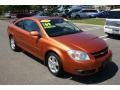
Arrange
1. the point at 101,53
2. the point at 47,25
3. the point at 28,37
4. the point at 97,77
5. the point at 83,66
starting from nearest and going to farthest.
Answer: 1. the point at 83,66
2. the point at 101,53
3. the point at 97,77
4. the point at 47,25
5. the point at 28,37

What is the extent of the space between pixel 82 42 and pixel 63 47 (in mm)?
580

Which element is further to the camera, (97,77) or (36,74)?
(36,74)

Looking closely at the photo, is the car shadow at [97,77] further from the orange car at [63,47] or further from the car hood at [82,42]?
the car hood at [82,42]

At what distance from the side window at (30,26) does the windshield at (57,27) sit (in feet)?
0.88

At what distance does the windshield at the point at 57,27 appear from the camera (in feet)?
21.2

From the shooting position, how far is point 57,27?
6.70 m

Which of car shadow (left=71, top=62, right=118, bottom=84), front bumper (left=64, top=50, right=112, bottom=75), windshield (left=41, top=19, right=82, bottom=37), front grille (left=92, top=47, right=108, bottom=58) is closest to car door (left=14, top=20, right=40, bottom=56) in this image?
windshield (left=41, top=19, right=82, bottom=37)

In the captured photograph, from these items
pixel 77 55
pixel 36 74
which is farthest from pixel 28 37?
pixel 77 55

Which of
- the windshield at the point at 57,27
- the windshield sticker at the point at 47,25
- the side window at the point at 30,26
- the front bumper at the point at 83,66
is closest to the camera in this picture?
the front bumper at the point at 83,66

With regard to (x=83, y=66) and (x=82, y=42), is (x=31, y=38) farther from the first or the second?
(x=83, y=66)

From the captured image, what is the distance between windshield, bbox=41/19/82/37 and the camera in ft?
21.2

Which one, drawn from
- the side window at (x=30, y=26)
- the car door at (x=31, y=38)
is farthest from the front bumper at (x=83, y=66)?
the side window at (x=30, y=26)
